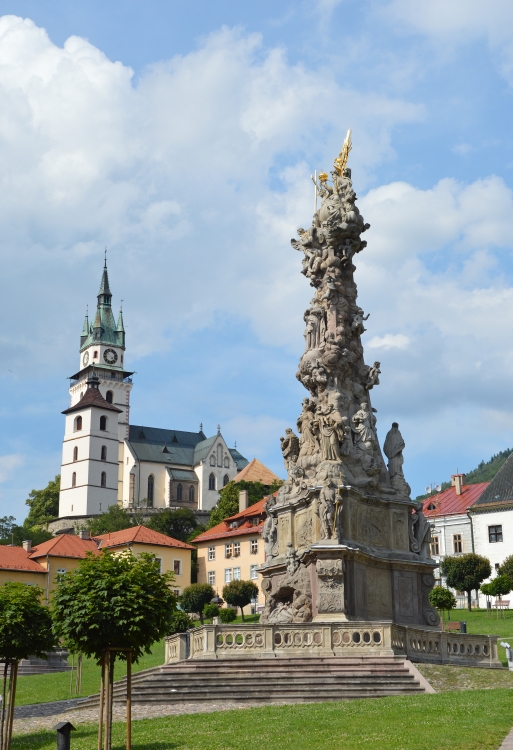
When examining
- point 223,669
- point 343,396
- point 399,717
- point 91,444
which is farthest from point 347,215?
point 91,444

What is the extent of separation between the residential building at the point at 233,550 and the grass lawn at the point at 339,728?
5902 centimetres

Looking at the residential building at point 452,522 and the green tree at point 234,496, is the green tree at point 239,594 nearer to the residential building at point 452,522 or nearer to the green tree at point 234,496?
the residential building at point 452,522

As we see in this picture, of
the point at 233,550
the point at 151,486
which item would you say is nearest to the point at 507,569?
the point at 233,550

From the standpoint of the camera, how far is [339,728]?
1706 cm

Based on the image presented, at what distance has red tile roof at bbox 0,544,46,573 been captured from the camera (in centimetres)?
7042

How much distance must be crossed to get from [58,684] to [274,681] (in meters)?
14.8

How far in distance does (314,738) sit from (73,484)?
13370cm

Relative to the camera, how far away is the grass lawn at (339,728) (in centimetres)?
1548

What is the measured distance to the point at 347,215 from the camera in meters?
35.3

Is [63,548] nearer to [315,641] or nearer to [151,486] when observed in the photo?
[315,641]

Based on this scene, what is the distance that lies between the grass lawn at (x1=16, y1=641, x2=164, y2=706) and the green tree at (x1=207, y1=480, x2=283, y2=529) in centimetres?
5563

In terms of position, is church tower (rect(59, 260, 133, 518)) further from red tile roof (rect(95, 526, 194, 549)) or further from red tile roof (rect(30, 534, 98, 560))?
red tile roof (rect(30, 534, 98, 560))

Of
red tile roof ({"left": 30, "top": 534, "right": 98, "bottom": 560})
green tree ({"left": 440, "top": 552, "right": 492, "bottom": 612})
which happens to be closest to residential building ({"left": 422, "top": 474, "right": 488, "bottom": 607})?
green tree ({"left": 440, "top": 552, "right": 492, "bottom": 612})

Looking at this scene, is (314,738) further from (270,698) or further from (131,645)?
(270,698)
